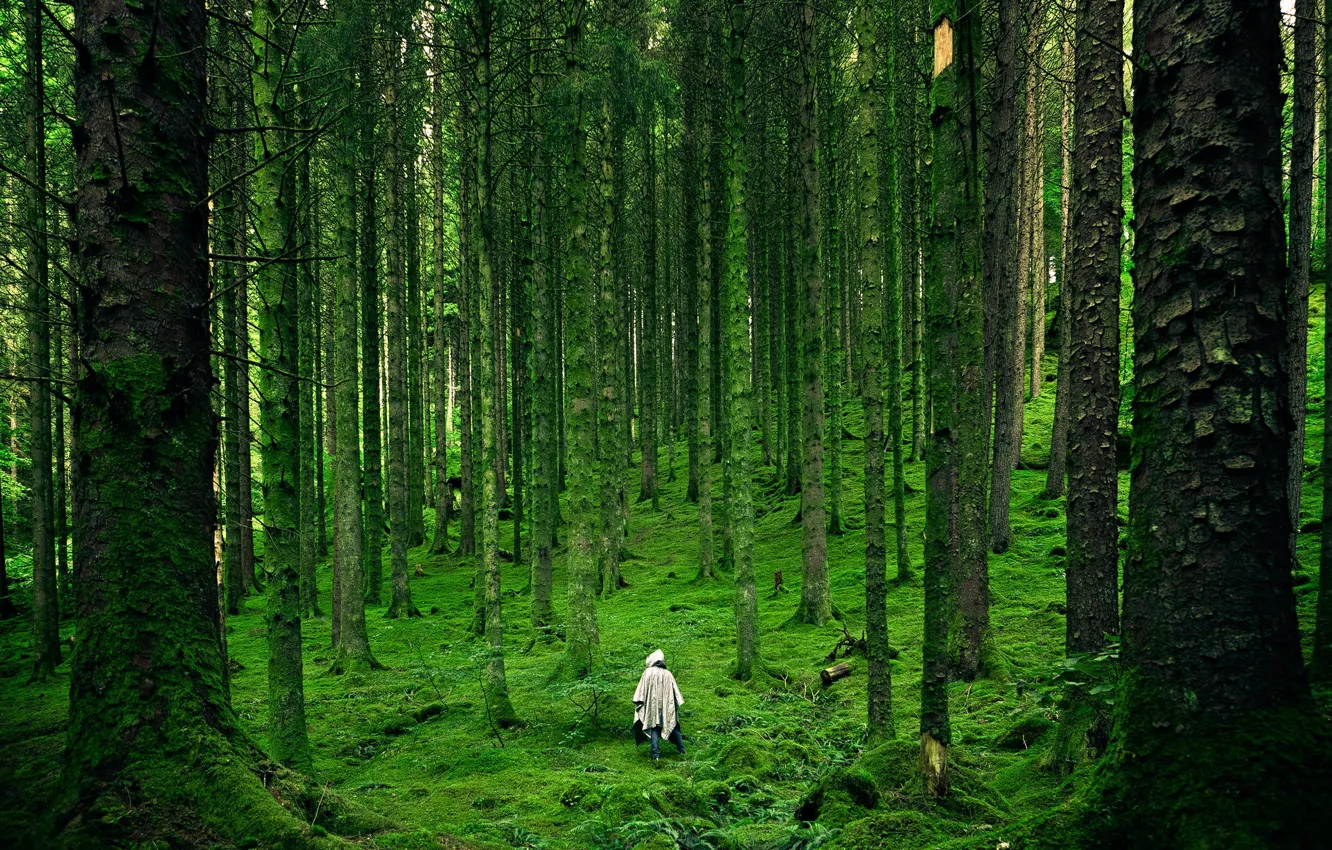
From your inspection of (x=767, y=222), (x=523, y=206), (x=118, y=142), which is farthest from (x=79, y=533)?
(x=767, y=222)

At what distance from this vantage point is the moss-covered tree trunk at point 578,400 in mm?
10109

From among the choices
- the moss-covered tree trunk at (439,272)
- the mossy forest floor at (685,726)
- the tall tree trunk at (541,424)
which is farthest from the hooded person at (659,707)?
the moss-covered tree trunk at (439,272)

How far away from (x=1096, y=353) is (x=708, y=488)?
11.4 meters

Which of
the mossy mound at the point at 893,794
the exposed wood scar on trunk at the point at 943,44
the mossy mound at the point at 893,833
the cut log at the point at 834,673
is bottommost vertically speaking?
the cut log at the point at 834,673

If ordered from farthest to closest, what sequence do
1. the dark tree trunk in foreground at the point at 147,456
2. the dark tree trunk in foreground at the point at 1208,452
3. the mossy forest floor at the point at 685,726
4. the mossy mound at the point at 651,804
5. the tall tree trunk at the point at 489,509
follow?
the tall tree trunk at the point at 489,509 → the mossy mound at the point at 651,804 → the mossy forest floor at the point at 685,726 → the dark tree trunk in foreground at the point at 147,456 → the dark tree trunk in foreground at the point at 1208,452

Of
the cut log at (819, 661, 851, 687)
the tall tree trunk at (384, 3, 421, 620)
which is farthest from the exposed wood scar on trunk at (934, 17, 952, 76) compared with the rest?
the tall tree trunk at (384, 3, 421, 620)

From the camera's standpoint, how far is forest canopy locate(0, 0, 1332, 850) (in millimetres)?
2053

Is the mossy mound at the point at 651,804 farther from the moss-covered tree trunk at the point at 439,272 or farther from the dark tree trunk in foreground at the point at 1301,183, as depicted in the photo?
the moss-covered tree trunk at the point at 439,272

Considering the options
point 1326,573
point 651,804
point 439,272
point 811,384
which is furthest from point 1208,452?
point 439,272

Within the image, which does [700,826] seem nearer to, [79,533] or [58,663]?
[79,533]

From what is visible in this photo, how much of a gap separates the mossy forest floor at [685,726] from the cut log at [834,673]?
0.41ft

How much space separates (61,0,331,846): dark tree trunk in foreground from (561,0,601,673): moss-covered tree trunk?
7.41m

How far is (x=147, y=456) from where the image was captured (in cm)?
259

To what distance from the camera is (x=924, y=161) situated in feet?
39.5
